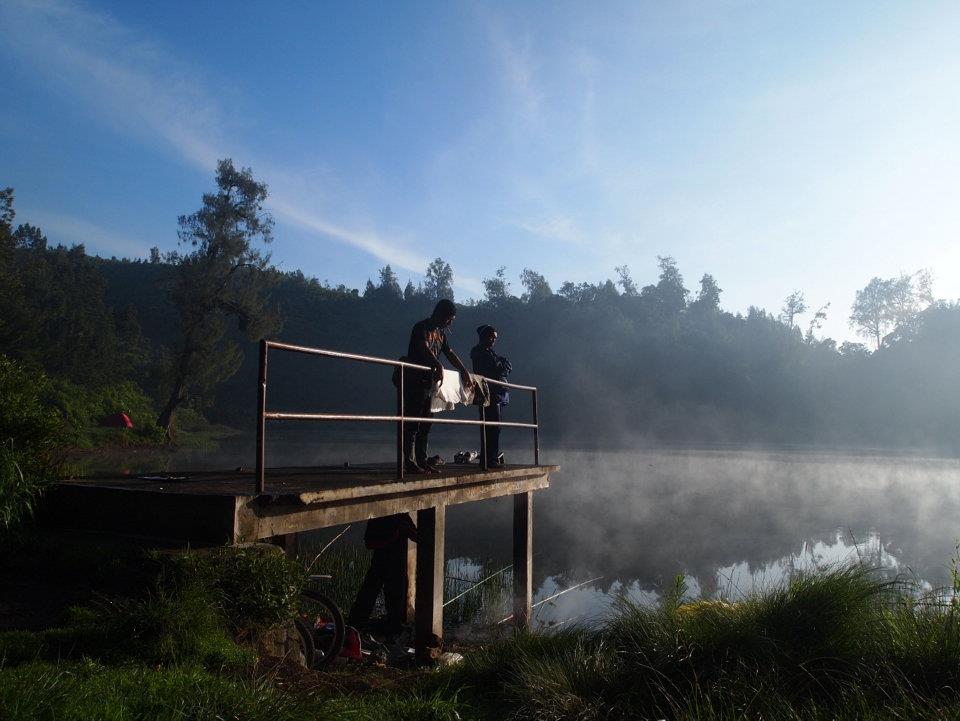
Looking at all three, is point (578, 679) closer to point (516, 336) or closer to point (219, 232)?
point (219, 232)

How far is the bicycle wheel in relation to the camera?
5715mm

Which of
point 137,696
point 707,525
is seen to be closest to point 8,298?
point 707,525

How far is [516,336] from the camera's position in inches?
3381

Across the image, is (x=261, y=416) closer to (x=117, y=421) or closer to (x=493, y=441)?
(x=493, y=441)

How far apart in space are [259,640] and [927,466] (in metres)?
41.8

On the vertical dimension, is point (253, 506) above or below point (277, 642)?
above

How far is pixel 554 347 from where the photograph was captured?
82250 mm

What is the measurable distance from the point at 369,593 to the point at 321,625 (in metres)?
2.27

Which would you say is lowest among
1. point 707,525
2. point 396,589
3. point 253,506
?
point 707,525

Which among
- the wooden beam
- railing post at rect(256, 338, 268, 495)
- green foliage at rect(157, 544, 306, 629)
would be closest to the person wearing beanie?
the wooden beam

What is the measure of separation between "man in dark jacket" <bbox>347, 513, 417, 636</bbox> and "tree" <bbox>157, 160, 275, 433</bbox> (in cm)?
3300

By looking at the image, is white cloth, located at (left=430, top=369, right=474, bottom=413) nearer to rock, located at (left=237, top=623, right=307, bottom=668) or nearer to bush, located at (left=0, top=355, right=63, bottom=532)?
rock, located at (left=237, top=623, right=307, bottom=668)

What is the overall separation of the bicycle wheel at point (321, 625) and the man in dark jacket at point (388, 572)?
6.07 feet

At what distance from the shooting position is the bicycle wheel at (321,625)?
571 cm
